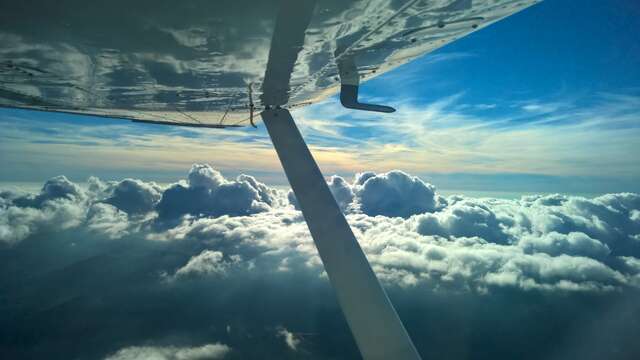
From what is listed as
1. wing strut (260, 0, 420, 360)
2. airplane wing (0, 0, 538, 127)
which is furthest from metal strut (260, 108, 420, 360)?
airplane wing (0, 0, 538, 127)

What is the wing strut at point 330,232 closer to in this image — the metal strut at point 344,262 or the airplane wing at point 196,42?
the metal strut at point 344,262

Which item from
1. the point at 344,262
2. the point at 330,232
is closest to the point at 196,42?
the point at 330,232

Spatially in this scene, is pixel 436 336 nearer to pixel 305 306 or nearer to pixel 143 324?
pixel 305 306

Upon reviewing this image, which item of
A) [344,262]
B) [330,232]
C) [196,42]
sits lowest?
[344,262]

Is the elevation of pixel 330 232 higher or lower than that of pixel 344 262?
higher

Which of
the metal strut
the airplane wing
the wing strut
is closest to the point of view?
the airplane wing

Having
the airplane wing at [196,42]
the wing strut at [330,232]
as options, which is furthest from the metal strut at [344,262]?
the airplane wing at [196,42]

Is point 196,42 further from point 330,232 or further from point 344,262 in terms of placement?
point 344,262

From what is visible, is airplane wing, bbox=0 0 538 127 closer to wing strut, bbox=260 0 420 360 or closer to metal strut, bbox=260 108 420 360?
wing strut, bbox=260 0 420 360
